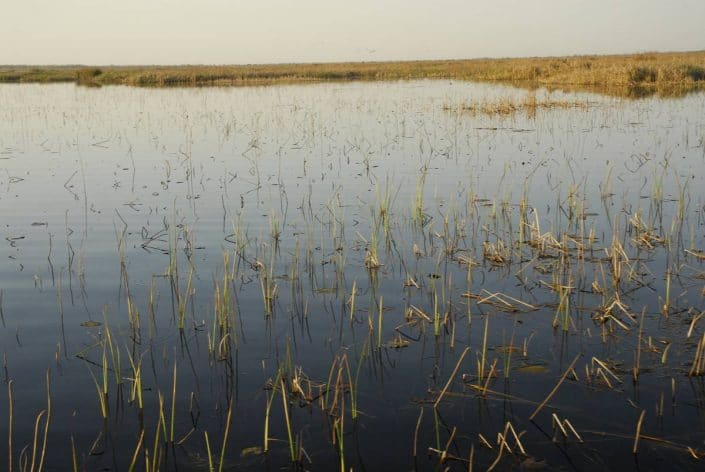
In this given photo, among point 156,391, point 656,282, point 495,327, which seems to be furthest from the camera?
point 656,282

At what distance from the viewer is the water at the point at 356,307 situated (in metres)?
5.06

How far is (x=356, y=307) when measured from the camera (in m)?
7.57

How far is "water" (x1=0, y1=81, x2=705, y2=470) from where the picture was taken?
5059mm

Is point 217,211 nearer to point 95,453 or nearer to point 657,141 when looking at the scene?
point 95,453

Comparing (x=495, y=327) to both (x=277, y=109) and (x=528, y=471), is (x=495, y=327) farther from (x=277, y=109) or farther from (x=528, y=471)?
(x=277, y=109)

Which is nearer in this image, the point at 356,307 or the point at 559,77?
the point at 356,307

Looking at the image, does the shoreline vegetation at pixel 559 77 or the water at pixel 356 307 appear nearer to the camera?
the water at pixel 356 307

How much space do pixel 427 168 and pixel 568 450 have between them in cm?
1157

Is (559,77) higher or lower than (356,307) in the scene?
higher

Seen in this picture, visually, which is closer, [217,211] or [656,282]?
[656,282]

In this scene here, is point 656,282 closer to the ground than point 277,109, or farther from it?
closer to the ground

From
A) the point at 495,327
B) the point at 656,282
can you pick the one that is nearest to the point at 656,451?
the point at 495,327

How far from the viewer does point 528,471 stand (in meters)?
4.53

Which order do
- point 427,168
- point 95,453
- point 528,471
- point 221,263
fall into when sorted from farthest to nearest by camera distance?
point 427,168 < point 221,263 < point 95,453 < point 528,471
